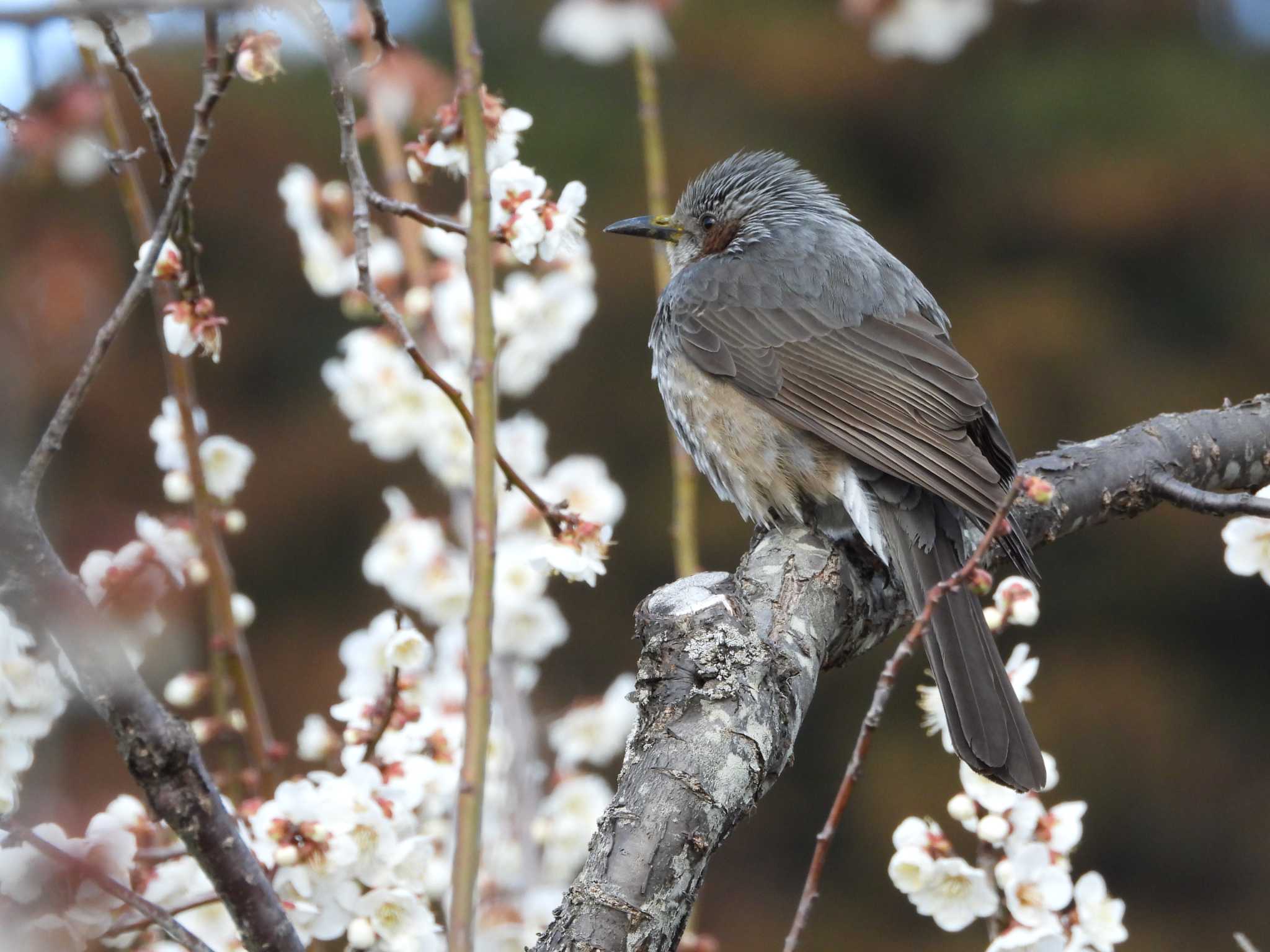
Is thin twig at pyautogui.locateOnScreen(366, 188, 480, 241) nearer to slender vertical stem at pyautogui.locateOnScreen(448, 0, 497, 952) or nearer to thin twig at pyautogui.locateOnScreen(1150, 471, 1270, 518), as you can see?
slender vertical stem at pyautogui.locateOnScreen(448, 0, 497, 952)

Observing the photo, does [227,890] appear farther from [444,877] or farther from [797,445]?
[797,445]

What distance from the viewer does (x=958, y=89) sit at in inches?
369

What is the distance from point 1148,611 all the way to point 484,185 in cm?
843

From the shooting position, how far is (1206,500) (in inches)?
89.8

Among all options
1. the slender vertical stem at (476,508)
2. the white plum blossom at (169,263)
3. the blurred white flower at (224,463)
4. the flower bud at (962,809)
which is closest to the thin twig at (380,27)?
the slender vertical stem at (476,508)

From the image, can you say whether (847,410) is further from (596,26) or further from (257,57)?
(257,57)

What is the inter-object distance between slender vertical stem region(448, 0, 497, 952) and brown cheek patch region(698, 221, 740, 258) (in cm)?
249

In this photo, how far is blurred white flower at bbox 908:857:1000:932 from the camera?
2.08 metres

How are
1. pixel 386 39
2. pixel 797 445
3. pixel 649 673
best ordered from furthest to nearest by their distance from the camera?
pixel 797 445, pixel 649 673, pixel 386 39

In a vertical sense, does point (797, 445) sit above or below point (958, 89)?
below

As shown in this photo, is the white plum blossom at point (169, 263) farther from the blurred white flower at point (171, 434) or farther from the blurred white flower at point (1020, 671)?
the blurred white flower at point (1020, 671)

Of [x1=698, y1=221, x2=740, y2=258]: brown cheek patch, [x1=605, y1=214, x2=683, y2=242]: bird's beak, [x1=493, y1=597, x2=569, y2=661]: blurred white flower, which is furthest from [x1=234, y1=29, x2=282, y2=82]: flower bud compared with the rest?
[x1=698, y1=221, x2=740, y2=258]: brown cheek patch

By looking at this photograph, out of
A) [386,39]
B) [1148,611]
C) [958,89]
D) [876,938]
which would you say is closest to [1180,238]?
[958,89]

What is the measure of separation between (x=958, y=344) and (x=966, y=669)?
6.37 meters
